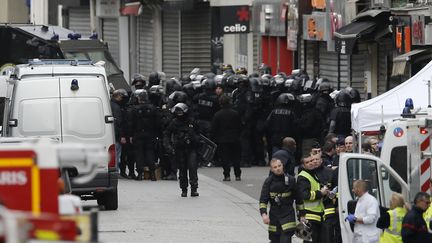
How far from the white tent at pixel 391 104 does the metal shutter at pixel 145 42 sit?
29.6m

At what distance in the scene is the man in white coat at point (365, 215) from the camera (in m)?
14.6

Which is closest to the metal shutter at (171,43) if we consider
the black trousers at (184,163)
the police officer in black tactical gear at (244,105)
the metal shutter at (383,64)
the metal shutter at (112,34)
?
the metal shutter at (112,34)

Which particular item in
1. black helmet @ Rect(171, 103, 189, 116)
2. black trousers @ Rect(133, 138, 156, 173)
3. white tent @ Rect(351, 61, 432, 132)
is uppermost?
white tent @ Rect(351, 61, 432, 132)

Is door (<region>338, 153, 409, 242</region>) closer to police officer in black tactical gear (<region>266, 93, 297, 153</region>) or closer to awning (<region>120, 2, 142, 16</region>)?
police officer in black tactical gear (<region>266, 93, 297, 153</region>)

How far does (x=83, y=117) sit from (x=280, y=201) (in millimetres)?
5616

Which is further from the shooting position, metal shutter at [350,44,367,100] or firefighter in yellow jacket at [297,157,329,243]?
metal shutter at [350,44,367,100]

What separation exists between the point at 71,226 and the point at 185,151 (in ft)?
55.8

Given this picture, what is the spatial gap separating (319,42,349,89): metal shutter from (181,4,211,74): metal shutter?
841cm

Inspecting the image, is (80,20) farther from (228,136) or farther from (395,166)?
(395,166)

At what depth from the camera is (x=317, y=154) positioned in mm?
15789

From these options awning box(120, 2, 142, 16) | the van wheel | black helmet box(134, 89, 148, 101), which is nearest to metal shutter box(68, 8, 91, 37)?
awning box(120, 2, 142, 16)

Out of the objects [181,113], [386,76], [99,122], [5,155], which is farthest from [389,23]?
[5,155]

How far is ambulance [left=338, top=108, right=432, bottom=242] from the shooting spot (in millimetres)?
14562

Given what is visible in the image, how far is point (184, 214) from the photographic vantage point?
20656 mm
